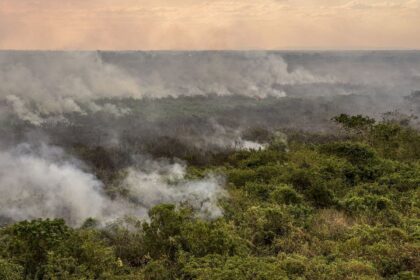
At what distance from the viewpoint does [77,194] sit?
99.7ft

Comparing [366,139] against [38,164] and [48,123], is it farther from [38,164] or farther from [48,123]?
[48,123]

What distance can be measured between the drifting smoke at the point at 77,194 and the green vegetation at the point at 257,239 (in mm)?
2184

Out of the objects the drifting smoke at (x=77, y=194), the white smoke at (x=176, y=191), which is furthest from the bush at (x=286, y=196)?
the drifting smoke at (x=77, y=194)

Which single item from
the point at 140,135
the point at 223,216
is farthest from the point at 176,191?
the point at 140,135

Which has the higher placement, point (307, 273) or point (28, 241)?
point (28, 241)

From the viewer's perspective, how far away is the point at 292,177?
119ft

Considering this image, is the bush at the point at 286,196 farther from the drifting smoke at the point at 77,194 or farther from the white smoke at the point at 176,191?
the drifting smoke at the point at 77,194

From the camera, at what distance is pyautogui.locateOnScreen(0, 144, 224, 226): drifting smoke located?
2906 centimetres

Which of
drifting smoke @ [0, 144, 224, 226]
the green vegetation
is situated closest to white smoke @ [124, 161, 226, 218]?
drifting smoke @ [0, 144, 224, 226]

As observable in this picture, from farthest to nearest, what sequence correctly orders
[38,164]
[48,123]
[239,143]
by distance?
1. [48,123]
2. [239,143]
3. [38,164]

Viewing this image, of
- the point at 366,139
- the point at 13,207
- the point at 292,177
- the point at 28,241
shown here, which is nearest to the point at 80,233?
the point at 28,241

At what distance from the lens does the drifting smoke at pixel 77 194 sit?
2906cm

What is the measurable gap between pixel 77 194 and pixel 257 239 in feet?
39.4

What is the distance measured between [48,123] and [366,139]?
236ft
